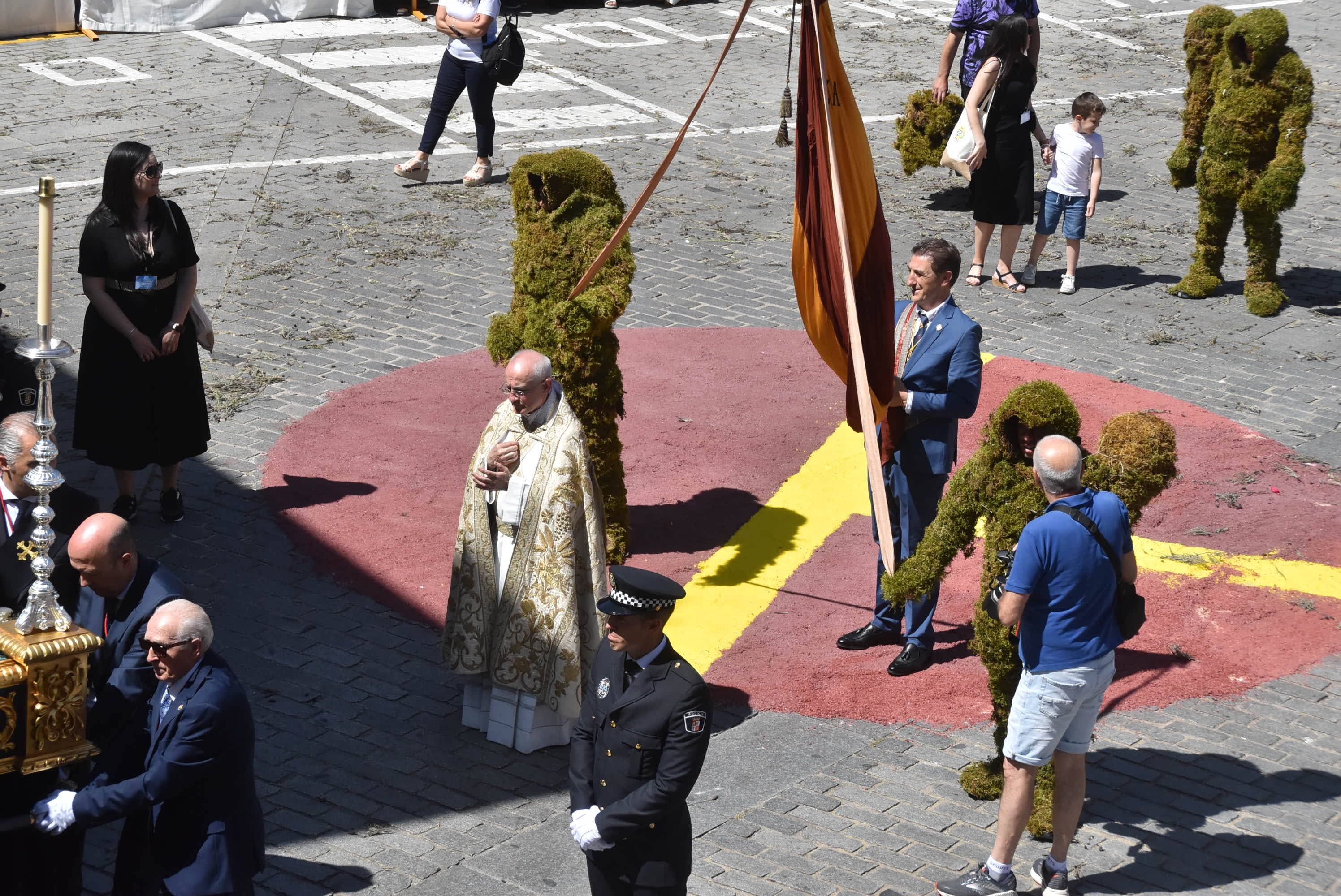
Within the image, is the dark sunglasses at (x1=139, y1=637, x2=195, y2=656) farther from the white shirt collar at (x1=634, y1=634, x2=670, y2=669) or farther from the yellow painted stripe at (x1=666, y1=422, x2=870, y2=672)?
the yellow painted stripe at (x1=666, y1=422, x2=870, y2=672)

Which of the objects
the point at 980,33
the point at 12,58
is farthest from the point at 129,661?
the point at 12,58

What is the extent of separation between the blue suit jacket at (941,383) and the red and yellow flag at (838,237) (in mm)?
242

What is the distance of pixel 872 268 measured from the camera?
735 centimetres

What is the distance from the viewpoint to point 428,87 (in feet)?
59.8

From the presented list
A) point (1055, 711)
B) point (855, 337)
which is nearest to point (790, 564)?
point (855, 337)

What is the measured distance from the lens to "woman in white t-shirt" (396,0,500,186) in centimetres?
1468

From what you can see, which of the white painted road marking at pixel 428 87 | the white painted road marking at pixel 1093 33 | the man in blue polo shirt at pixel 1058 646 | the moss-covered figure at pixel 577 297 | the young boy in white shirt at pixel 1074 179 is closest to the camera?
the man in blue polo shirt at pixel 1058 646

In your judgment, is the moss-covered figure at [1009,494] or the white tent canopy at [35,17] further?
the white tent canopy at [35,17]

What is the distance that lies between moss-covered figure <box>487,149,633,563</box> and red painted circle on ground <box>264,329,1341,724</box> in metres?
0.94

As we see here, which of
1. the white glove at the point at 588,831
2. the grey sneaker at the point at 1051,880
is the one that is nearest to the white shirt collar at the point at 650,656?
the white glove at the point at 588,831

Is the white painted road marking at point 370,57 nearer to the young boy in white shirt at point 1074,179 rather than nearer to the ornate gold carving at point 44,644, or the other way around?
the young boy in white shirt at point 1074,179

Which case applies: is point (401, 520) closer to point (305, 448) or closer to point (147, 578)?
point (305, 448)

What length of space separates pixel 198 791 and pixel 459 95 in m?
10.8

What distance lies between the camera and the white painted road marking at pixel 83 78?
1764 centimetres
